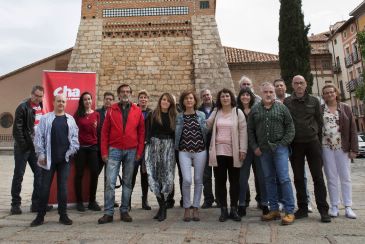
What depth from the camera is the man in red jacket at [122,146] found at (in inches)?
184

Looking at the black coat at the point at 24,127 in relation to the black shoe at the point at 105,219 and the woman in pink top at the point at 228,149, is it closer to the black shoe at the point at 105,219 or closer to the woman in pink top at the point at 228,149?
the black shoe at the point at 105,219

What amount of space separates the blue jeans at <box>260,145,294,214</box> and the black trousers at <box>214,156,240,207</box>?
0.41 metres

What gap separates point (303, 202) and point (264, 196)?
0.52m

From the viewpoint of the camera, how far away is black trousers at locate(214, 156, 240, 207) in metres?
4.58

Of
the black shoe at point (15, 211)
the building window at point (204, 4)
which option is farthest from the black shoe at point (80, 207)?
the building window at point (204, 4)

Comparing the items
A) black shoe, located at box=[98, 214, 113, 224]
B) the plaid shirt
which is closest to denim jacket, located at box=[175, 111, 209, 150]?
the plaid shirt

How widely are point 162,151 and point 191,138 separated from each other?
473mm

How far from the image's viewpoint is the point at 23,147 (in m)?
5.32

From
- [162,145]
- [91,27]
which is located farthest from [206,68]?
[162,145]

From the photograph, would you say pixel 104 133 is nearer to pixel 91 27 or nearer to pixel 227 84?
pixel 227 84

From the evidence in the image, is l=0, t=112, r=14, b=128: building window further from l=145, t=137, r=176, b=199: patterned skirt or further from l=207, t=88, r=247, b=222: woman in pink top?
l=207, t=88, r=247, b=222: woman in pink top

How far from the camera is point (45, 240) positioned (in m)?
3.64

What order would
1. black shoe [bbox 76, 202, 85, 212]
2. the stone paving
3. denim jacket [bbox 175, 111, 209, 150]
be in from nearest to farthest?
the stone paving
denim jacket [bbox 175, 111, 209, 150]
black shoe [bbox 76, 202, 85, 212]

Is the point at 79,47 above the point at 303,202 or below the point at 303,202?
above
